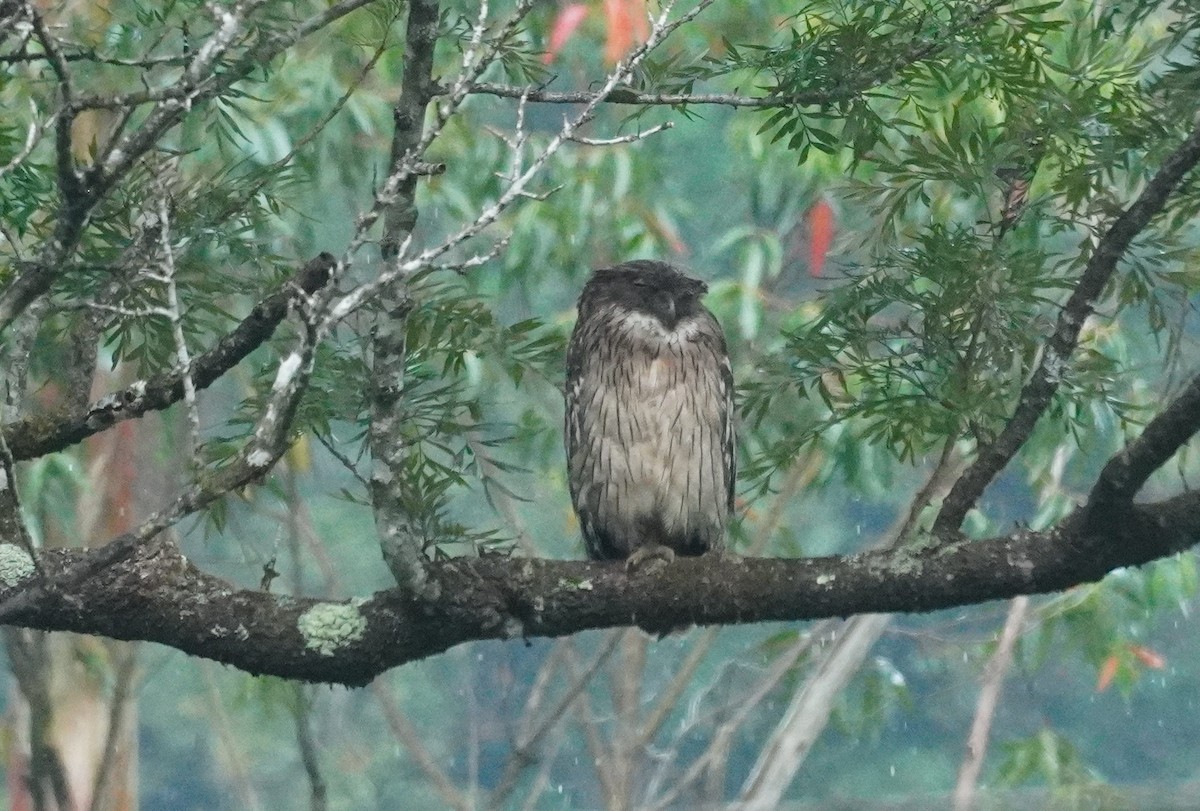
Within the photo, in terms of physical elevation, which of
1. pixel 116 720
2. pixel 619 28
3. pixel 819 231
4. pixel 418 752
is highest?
pixel 619 28

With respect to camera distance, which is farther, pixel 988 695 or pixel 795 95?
pixel 988 695

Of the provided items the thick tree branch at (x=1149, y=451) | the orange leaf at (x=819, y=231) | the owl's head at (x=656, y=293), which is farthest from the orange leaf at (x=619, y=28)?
the thick tree branch at (x=1149, y=451)

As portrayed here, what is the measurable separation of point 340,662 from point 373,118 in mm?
2170

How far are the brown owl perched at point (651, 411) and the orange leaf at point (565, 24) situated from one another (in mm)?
1194

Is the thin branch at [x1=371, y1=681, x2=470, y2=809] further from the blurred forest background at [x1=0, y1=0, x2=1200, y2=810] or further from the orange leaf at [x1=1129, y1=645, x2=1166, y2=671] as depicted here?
the orange leaf at [x1=1129, y1=645, x2=1166, y2=671]

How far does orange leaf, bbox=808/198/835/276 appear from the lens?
3.88m

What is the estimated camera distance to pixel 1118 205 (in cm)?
159

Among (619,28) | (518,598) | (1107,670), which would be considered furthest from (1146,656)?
(518,598)

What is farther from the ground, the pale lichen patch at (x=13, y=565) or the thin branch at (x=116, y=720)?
the pale lichen patch at (x=13, y=565)

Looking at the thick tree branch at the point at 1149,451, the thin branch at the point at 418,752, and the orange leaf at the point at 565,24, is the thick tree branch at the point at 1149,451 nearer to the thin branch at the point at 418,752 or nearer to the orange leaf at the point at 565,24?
the orange leaf at the point at 565,24

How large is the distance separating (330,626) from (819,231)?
8.69 feet

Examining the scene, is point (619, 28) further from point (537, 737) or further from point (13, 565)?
point (13, 565)

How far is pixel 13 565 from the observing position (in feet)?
4.92

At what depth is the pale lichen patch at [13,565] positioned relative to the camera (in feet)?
4.89
